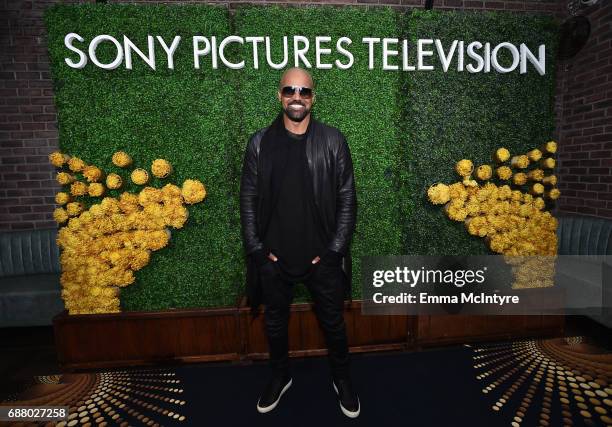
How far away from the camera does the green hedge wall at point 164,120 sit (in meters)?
2.72

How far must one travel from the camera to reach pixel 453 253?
126 inches

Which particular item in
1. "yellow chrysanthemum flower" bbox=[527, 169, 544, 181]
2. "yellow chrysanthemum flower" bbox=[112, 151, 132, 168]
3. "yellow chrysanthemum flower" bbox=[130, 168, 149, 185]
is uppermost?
"yellow chrysanthemum flower" bbox=[112, 151, 132, 168]

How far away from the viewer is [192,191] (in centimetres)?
274

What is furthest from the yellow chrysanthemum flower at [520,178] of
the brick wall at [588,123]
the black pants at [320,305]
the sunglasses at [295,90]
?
the sunglasses at [295,90]

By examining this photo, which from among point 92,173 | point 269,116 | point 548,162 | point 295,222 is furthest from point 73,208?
point 548,162

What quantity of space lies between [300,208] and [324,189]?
8.1 inches

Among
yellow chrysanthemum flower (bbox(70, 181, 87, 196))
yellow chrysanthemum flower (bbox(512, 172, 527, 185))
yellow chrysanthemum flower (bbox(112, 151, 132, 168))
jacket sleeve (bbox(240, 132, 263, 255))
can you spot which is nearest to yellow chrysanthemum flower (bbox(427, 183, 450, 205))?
yellow chrysanthemum flower (bbox(512, 172, 527, 185))

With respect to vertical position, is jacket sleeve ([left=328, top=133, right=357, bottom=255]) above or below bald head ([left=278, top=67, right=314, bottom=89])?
below

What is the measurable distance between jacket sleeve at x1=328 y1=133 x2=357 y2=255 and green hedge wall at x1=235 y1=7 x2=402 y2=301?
915mm

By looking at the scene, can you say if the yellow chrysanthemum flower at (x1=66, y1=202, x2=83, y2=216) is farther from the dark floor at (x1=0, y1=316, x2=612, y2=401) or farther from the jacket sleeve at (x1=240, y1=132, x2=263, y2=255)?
the jacket sleeve at (x1=240, y1=132, x2=263, y2=255)

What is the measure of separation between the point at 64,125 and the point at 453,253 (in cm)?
394

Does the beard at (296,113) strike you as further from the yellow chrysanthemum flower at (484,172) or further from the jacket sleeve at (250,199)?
the yellow chrysanthemum flower at (484,172)

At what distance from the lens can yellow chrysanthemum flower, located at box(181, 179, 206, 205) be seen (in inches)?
108

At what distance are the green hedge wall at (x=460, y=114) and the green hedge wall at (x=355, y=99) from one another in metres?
0.20
